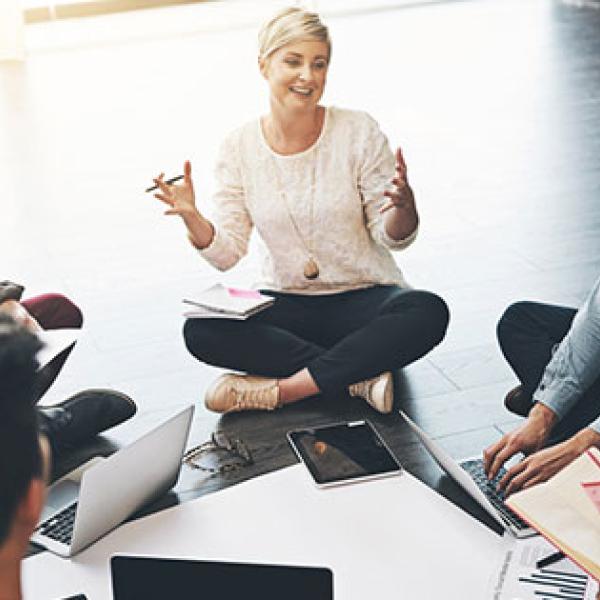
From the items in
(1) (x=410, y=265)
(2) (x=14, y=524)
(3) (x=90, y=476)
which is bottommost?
(1) (x=410, y=265)

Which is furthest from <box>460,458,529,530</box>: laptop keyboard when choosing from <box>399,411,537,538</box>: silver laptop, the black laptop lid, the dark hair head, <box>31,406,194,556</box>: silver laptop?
the dark hair head

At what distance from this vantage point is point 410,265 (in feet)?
12.6

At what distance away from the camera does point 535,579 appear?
1.91 m

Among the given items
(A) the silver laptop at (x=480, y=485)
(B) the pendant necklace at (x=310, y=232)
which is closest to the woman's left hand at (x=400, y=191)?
(B) the pendant necklace at (x=310, y=232)

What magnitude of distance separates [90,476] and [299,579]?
58cm

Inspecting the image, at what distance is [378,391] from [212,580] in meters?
1.36

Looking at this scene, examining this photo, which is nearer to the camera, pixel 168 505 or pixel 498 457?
pixel 498 457

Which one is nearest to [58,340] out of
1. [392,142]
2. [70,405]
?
[70,405]

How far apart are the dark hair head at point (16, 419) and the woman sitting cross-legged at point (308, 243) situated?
6.20 feet

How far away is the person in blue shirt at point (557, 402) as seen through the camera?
2156 mm

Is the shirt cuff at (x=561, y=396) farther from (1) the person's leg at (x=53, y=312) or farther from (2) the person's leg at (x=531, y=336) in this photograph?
(1) the person's leg at (x=53, y=312)

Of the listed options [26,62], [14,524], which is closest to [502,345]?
[14,524]

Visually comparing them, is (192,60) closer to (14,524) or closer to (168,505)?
(168,505)

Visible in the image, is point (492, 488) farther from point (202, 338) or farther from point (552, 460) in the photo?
point (202, 338)
